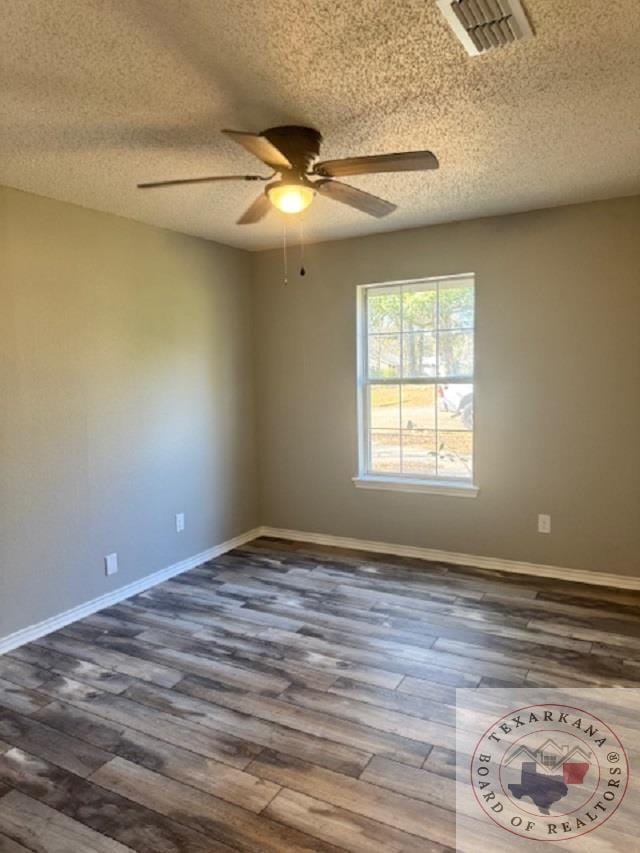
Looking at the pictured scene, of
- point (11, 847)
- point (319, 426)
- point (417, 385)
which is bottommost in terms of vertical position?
point (11, 847)

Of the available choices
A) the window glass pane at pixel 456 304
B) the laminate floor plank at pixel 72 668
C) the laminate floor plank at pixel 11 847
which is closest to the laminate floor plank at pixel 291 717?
the laminate floor plank at pixel 72 668

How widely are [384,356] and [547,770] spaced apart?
3.11 metres

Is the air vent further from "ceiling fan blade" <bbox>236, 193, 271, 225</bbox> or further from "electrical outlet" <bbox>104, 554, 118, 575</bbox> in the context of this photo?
"electrical outlet" <bbox>104, 554, 118, 575</bbox>

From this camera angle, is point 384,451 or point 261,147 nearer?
point 261,147

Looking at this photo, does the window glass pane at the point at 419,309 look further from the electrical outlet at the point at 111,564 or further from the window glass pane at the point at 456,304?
the electrical outlet at the point at 111,564

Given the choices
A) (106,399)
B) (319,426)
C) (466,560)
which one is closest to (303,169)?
(106,399)

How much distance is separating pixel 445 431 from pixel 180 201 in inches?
98.0

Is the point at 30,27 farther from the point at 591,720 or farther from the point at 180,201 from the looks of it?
the point at 591,720

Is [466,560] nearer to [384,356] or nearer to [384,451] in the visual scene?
[384,451]

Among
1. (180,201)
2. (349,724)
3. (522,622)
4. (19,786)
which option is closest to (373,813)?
(349,724)

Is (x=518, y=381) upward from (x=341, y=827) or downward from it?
upward

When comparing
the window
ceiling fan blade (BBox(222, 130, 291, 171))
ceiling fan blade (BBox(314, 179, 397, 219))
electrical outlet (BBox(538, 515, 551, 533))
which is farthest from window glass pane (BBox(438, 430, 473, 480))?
ceiling fan blade (BBox(222, 130, 291, 171))

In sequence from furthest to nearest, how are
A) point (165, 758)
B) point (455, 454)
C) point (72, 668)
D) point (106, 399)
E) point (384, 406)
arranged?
point (384, 406) → point (455, 454) → point (106, 399) → point (72, 668) → point (165, 758)

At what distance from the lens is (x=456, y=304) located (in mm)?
4254
